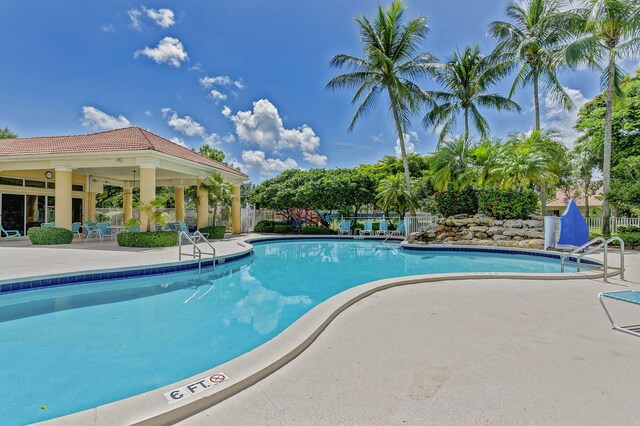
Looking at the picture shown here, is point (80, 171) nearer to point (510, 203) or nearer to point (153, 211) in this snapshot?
Answer: point (153, 211)

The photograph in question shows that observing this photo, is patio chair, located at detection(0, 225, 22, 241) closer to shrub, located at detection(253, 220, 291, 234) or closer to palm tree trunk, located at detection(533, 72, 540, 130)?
shrub, located at detection(253, 220, 291, 234)

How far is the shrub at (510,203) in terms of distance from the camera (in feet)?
45.1

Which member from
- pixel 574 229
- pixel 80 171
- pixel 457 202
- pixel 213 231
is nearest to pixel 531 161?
pixel 457 202

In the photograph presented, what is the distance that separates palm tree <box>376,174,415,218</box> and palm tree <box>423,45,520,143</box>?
4.72 metres

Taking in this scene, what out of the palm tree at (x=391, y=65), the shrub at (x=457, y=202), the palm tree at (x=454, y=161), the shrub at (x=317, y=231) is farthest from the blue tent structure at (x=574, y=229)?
the shrub at (x=317, y=231)

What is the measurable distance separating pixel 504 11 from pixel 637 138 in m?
10.0

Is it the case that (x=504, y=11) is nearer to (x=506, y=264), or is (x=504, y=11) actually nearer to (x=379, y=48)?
(x=379, y=48)

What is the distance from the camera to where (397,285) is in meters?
5.77

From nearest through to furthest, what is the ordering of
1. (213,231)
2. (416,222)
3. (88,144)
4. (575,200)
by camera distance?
(88,144), (213,231), (416,222), (575,200)

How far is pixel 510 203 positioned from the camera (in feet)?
45.3

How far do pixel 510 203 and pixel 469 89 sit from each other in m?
7.73

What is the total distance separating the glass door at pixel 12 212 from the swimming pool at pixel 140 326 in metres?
12.2

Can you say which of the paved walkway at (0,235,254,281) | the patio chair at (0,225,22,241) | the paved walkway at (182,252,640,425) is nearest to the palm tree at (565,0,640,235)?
the paved walkway at (182,252,640,425)

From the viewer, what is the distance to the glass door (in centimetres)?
1456
